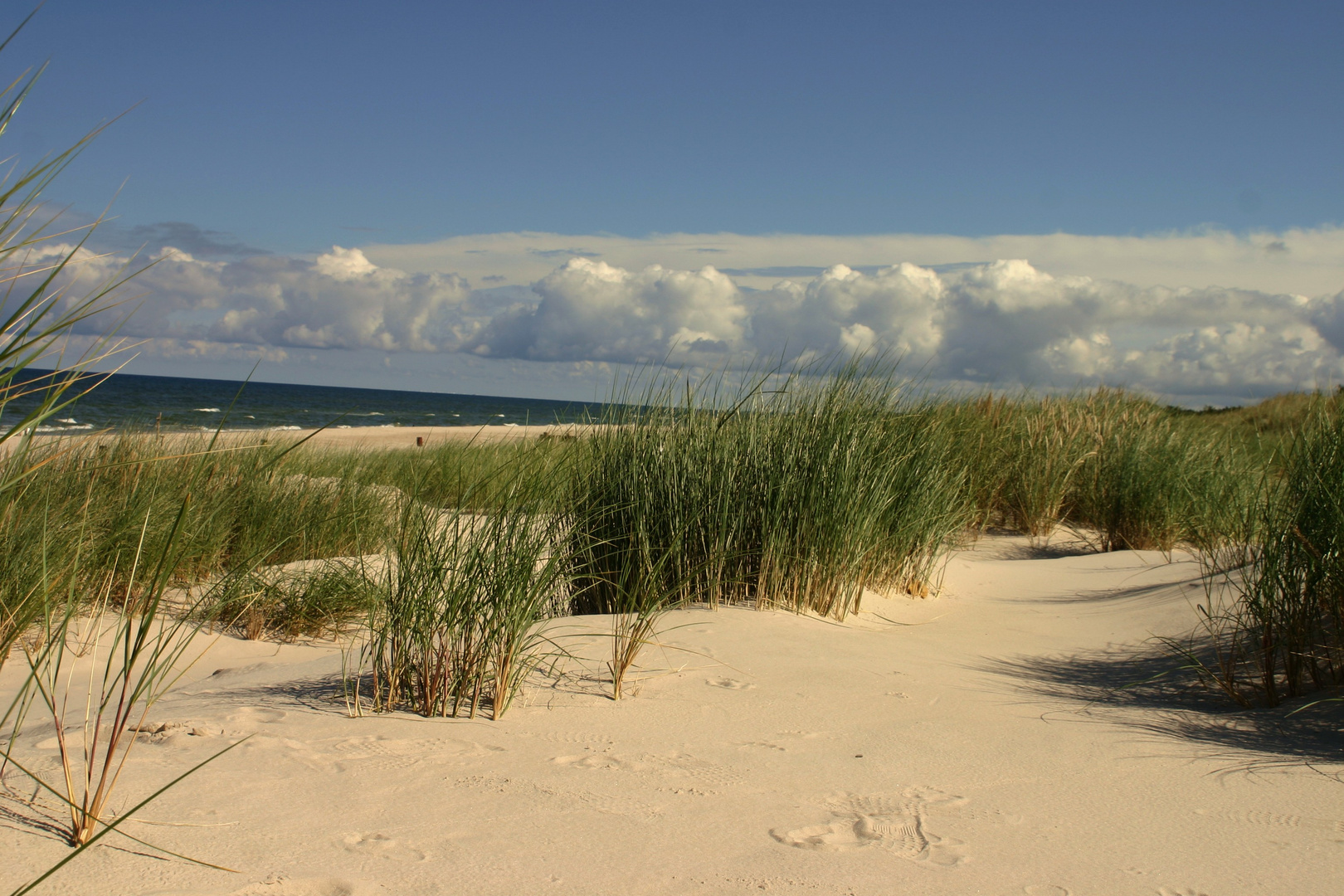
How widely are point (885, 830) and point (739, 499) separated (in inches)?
99.1

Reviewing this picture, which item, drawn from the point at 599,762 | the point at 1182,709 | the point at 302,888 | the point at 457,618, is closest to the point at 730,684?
the point at 599,762

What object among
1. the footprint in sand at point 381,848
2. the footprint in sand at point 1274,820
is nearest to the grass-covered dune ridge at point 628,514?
the footprint in sand at point 381,848

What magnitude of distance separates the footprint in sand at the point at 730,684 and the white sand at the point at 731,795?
2cm

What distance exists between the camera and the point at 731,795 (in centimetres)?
222

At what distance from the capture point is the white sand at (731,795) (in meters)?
1.81

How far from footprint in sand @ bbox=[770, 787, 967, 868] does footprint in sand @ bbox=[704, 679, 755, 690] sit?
2.95ft

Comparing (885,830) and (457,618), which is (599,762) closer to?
(457,618)

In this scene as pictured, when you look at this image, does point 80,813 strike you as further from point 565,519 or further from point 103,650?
point 103,650

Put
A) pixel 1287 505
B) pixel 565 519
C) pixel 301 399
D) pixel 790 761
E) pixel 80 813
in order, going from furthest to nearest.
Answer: pixel 301 399
pixel 565 519
pixel 1287 505
pixel 790 761
pixel 80 813

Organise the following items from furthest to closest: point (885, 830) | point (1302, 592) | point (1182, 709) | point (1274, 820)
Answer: point (1302, 592), point (1182, 709), point (1274, 820), point (885, 830)

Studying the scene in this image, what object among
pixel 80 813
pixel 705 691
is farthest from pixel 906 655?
pixel 80 813

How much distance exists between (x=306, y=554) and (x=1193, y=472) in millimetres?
7377

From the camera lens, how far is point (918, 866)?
6.19 ft

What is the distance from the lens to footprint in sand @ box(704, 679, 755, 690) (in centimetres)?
312
